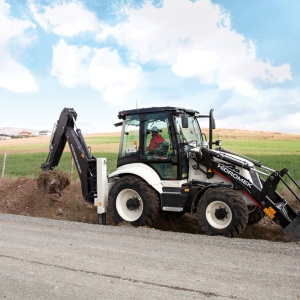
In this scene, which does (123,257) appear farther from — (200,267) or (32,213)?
(32,213)

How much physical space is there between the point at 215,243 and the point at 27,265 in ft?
10.2

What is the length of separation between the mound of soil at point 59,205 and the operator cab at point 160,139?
1.52 metres

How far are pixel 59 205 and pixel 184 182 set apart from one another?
499cm

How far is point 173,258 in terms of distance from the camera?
19.7ft

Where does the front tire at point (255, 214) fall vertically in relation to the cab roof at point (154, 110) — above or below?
below

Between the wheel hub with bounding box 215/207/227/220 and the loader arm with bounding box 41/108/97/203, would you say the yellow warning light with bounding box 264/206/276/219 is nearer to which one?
the wheel hub with bounding box 215/207/227/220

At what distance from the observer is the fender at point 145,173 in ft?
28.4

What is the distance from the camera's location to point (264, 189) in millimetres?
7859

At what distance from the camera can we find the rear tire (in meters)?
7.61

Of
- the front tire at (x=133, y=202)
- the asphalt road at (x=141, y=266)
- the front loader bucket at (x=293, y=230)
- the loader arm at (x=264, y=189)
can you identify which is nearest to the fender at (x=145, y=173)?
the front tire at (x=133, y=202)

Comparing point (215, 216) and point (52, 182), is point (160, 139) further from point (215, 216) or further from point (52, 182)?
point (52, 182)

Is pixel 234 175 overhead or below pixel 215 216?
overhead

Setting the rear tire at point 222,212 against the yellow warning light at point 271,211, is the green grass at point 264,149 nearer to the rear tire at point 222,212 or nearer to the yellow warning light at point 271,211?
the yellow warning light at point 271,211

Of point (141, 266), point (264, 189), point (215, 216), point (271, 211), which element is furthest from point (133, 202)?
point (141, 266)
